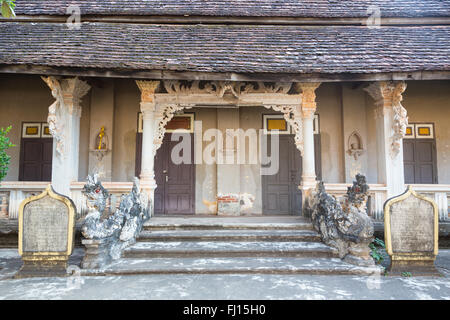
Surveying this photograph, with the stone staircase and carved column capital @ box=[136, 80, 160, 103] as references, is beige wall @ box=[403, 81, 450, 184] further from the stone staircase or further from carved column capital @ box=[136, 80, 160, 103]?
carved column capital @ box=[136, 80, 160, 103]

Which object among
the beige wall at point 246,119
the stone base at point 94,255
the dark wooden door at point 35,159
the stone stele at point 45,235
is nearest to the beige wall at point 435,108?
the beige wall at point 246,119

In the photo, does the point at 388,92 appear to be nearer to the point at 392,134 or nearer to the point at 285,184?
the point at 392,134

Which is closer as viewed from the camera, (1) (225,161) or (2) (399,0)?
(1) (225,161)

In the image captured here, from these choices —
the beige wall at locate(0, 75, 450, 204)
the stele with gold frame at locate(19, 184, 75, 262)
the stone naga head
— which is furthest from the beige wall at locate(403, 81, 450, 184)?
the stele with gold frame at locate(19, 184, 75, 262)

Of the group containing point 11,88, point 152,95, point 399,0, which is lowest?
point 152,95

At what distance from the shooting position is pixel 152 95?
21.2 ft

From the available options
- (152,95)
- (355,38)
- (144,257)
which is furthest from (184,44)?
(144,257)

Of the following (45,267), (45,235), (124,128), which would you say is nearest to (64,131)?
(124,128)

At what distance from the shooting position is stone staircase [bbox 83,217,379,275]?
435cm

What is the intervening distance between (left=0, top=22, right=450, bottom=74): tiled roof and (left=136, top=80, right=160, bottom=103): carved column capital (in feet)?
1.83

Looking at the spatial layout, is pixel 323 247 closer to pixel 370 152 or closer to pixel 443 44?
pixel 370 152

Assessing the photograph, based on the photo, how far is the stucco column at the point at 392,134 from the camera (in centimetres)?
621

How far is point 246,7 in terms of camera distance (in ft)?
26.6
